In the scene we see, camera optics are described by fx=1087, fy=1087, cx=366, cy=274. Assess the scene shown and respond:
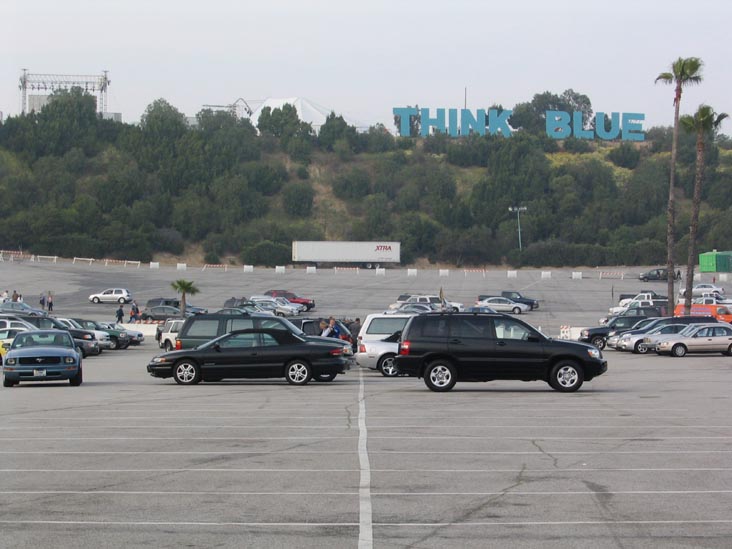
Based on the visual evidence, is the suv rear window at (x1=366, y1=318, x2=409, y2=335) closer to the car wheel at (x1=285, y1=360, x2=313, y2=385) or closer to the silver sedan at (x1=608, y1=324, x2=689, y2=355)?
the car wheel at (x1=285, y1=360, x2=313, y2=385)

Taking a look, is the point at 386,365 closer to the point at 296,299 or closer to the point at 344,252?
the point at 296,299

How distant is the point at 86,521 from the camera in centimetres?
909

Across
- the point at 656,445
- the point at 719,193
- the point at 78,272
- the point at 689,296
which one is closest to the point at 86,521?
the point at 656,445

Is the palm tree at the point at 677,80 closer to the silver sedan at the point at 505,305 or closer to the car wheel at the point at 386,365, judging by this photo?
the silver sedan at the point at 505,305

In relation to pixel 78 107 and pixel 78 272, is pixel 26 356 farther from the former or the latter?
pixel 78 107

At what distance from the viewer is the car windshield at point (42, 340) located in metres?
25.1

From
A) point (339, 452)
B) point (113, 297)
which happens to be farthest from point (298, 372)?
point (113, 297)

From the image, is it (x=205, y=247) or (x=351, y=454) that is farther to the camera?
(x=205, y=247)

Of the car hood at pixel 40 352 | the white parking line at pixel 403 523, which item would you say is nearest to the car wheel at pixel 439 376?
the car hood at pixel 40 352

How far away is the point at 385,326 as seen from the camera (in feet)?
94.8

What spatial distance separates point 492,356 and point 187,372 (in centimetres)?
716

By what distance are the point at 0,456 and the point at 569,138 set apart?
180 m

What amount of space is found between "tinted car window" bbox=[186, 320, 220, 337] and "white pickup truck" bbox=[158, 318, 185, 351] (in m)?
12.4

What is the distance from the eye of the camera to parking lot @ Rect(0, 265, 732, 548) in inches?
345
